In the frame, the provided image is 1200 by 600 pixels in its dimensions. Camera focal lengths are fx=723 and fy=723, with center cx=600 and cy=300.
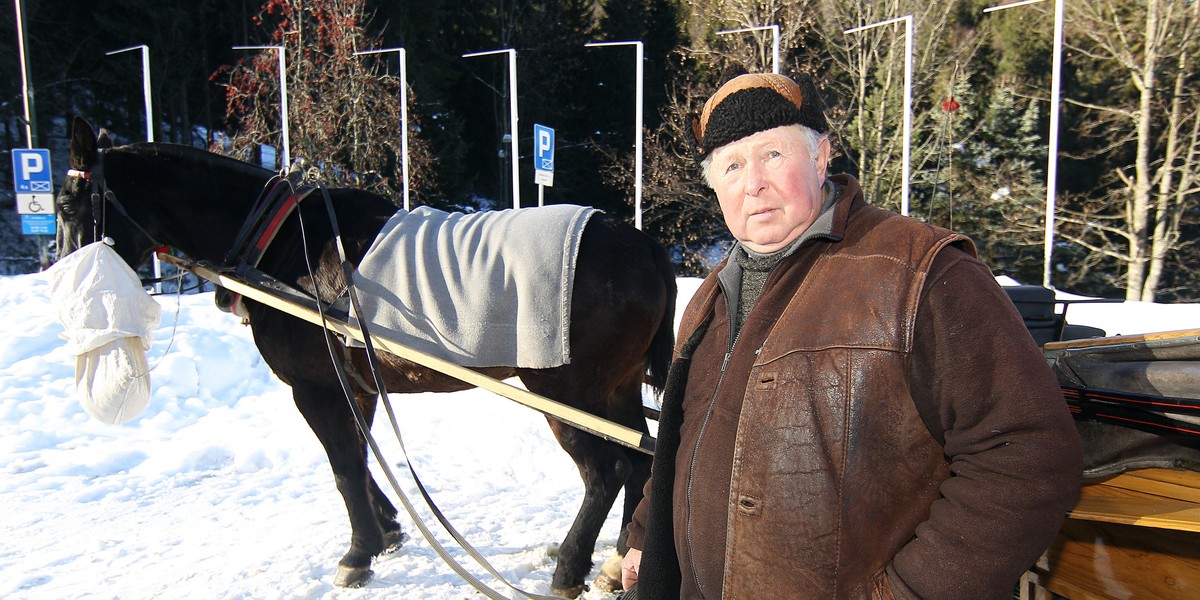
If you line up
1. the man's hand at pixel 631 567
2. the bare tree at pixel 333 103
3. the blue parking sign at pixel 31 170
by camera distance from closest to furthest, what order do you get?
the man's hand at pixel 631 567, the blue parking sign at pixel 31 170, the bare tree at pixel 333 103

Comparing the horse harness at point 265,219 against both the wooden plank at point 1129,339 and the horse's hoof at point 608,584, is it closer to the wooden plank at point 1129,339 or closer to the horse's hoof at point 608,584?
the horse's hoof at point 608,584

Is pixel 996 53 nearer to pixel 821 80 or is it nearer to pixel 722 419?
pixel 821 80

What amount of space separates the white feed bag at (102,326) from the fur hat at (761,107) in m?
2.59

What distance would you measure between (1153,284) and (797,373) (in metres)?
14.5

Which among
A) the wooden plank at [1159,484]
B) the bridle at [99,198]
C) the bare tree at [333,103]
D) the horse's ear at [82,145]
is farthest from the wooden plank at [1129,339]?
the bare tree at [333,103]

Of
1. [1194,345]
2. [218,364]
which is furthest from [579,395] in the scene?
[218,364]

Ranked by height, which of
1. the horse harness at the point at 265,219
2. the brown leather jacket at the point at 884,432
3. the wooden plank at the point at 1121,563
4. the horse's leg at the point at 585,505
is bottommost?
the horse's leg at the point at 585,505

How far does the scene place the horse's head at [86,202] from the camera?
10.1 feet

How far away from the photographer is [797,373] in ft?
3.65

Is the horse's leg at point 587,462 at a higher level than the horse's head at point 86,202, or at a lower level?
lower

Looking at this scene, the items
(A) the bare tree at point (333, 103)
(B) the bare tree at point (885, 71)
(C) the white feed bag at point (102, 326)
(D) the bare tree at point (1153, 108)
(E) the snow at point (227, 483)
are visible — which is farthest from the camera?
(B) the bare tree at point (885, 71)

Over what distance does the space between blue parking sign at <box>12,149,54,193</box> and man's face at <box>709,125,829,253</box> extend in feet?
35.7

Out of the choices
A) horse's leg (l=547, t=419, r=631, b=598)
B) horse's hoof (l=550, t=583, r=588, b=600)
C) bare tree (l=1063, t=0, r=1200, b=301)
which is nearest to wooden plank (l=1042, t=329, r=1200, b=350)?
horse's leg (l=547, t=419, r=631, b=598)

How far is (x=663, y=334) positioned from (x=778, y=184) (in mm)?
2004
